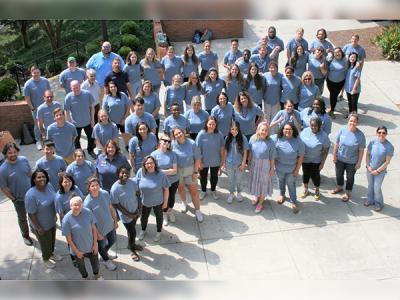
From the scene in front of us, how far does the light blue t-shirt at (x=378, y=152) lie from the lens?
7.23m

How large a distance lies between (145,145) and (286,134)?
82.4 inches

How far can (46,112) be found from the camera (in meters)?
8.49

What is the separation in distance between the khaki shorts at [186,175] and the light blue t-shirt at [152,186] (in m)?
0.61

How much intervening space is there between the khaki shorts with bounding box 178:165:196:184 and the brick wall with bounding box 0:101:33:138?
4.52 m

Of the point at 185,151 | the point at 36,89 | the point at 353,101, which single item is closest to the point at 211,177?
the point at 185,151

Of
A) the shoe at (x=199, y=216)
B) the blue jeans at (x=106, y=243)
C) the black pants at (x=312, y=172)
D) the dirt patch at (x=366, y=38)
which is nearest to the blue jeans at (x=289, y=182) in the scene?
the black pants at (x=312, y=172)

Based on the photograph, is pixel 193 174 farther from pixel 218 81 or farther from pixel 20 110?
pixel 20 110

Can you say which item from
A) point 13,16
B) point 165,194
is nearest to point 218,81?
point 165,194

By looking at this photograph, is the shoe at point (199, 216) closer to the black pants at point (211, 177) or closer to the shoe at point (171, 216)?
the shoe at point (171, 216)

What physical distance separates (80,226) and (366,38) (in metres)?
11.6

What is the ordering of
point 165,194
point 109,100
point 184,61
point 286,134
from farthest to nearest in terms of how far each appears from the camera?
point 184,61 < point 109,100 < point 286,134 < point 165,194

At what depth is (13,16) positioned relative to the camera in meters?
0.67

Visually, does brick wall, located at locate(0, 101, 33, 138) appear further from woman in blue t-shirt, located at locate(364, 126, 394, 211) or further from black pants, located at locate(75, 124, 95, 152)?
woman in blue t-shirt, located at locate(364, 126, 394, 211)

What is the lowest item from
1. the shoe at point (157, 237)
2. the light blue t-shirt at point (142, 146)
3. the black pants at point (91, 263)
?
the shoe at point (157, 237)
